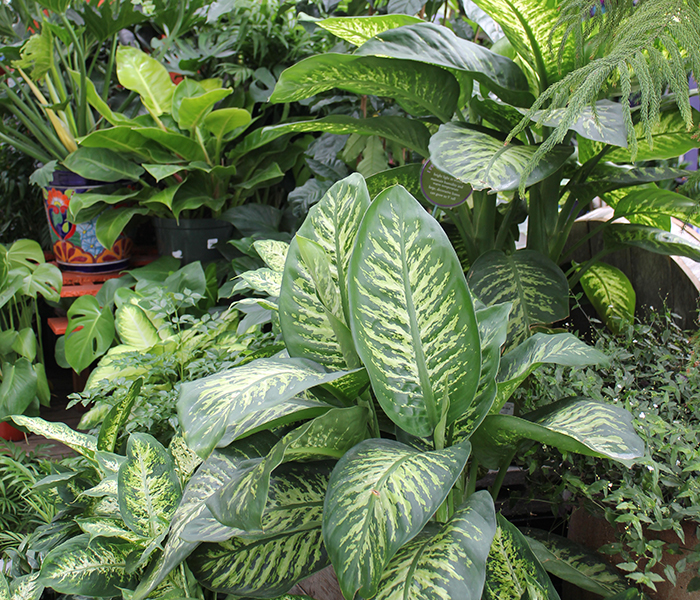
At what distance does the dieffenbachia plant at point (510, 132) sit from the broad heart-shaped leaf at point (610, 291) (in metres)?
0.04

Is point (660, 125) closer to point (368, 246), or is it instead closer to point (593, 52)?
point (593, 52)

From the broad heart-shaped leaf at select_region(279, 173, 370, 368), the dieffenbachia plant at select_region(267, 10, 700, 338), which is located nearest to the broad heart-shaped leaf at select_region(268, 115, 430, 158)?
the dieffenbachia plant at select_region(267, 10, 700, 338)

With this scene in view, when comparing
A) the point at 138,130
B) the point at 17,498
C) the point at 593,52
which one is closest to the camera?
the point at 593,52

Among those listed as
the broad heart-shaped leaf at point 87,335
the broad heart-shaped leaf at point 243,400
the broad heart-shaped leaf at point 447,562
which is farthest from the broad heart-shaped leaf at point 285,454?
the broad heart-shaped leaf at point 87,335

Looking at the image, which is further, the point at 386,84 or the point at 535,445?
the point at 386,84

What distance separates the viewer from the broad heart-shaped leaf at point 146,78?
6.37 feet

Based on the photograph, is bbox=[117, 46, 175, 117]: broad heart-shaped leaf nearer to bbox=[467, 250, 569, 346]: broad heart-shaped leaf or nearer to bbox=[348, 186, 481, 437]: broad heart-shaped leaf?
bbox=[467, 250, 569, 346]: broad heart-shaped leaf

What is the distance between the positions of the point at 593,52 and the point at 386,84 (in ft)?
1.26

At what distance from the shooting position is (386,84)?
3.30 ft

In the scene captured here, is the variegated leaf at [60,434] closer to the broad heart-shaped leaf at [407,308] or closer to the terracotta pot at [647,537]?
the broad heart-shaped leaf at [407,308]

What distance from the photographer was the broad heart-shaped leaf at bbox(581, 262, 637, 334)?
1.32m

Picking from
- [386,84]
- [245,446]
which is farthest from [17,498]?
[386,84]

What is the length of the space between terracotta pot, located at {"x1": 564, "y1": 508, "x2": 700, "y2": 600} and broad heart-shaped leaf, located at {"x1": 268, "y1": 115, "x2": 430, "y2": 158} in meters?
0.81

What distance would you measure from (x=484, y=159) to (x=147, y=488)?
74 cm
